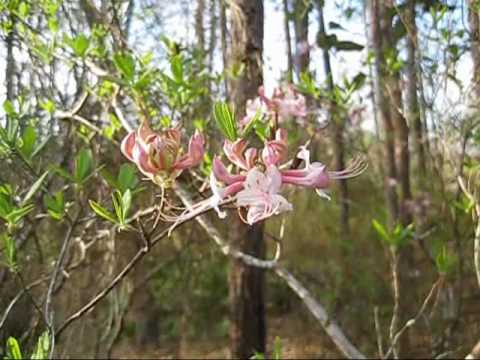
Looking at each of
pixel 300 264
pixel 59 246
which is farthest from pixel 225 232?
pixel 300 264

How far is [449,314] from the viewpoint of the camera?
323cm

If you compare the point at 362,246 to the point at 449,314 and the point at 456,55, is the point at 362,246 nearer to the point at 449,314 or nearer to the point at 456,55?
the point at 449,314

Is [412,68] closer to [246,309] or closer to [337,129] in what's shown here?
[246,309]

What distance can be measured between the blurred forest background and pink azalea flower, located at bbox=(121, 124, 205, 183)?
13 centimetres

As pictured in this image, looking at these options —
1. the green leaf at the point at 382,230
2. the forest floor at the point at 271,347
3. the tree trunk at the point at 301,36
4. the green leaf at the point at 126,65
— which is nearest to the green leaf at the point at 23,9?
the green leaf at the point at 126,65

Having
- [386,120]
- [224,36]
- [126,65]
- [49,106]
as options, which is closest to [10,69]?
[49,106]

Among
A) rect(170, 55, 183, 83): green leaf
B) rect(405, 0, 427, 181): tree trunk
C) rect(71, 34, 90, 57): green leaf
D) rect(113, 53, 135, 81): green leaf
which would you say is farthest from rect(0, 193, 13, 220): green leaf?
rect(405, 0, 427, 181): tree trunk

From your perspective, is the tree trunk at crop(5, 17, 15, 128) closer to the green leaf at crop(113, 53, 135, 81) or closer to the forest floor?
the green leaf at crop(113, 53, 135, 81)

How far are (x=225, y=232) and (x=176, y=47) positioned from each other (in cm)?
118

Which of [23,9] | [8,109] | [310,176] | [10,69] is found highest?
[23,9]

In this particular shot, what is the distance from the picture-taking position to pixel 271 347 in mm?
3518

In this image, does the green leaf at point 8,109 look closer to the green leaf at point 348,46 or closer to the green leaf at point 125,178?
the green leaf at point 125,178

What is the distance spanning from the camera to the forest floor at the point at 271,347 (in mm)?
3602

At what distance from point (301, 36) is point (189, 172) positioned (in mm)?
898
